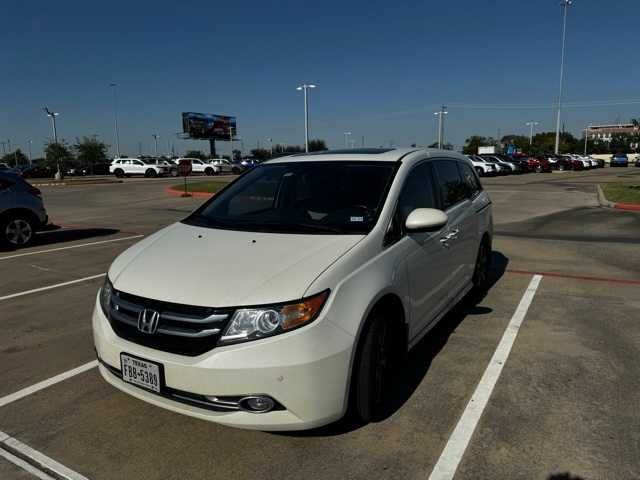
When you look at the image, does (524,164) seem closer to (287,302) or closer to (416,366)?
(416,366)

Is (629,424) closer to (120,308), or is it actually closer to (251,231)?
(251,231)

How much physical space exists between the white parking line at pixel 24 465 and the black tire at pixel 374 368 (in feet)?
5.48

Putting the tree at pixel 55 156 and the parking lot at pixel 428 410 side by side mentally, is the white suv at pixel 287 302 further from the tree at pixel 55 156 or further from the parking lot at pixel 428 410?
the tree at pixel 55 156

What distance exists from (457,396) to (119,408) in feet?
7.37

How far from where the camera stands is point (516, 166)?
4044 cm

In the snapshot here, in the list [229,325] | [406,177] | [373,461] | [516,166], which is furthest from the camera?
[516,166]

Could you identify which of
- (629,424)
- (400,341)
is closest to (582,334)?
(629,424)

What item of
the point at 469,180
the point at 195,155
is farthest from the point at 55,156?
the point at 469,180

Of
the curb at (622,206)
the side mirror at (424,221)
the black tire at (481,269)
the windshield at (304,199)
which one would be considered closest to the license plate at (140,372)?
the windshield at (304,199)

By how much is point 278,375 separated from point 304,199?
176cm

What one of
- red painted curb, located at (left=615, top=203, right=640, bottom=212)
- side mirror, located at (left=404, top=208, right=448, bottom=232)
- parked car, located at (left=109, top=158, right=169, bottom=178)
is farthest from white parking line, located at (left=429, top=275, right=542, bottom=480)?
parked car, located at (left=109, top=158, right=169, bottom=178)

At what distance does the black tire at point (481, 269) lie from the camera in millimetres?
5516

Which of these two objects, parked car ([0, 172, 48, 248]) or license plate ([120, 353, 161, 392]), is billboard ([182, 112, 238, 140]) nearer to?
parked car ([0, 172, 48, 248])

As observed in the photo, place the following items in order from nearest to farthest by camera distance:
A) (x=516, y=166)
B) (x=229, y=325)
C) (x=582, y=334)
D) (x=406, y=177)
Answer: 1. (x=229, y=325)
2. (x=406, y=177)
3. (x=582, y=334)
4. (x=516, y=166)
